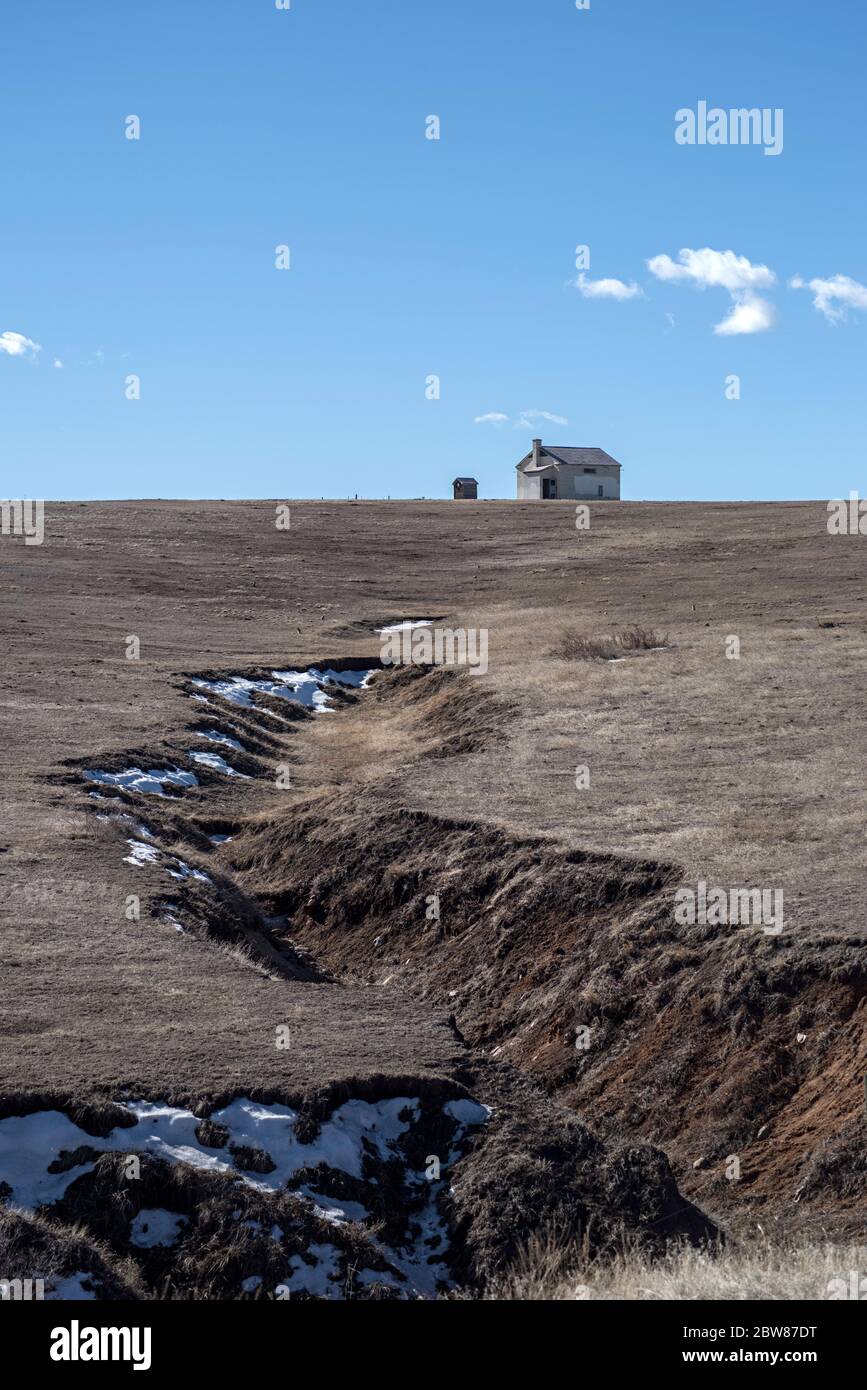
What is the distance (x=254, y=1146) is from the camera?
978cm

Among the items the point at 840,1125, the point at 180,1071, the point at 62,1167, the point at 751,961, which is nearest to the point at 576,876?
the point at 751,961

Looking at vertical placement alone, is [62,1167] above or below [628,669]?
below

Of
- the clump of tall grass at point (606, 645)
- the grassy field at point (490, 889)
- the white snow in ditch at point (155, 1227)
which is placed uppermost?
the clump of tall grass at point (606, 645)

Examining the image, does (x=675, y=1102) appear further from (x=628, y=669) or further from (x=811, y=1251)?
(x=628, y=669)

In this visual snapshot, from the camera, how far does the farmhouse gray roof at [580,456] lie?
3974 inches

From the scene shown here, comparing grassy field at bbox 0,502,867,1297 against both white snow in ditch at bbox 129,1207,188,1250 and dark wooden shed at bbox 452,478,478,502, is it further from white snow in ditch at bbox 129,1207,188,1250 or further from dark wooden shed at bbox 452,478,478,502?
dark wooden shed at bbox 452,478,478,502

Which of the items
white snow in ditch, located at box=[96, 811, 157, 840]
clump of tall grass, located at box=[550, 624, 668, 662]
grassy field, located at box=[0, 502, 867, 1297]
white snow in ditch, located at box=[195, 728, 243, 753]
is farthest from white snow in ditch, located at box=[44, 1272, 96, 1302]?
clump of tall grass, located at box=[550, 624, 668, 662]

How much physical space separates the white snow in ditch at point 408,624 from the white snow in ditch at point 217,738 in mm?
15572

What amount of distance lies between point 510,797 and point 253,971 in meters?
7.43

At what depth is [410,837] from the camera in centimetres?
2030

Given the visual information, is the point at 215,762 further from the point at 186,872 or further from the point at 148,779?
the point at 186,872

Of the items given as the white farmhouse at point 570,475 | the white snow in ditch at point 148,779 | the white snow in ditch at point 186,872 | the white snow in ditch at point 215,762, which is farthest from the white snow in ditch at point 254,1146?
the white farmhouse at point 570,475

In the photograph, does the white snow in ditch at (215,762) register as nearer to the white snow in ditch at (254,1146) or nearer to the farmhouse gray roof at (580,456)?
the white snow in ditch at (254,1146)

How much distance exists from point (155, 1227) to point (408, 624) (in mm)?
36761
